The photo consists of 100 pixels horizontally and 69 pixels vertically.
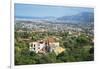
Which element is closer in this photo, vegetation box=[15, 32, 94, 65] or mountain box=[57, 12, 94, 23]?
vegetation box=[15, 32, 94, 65]

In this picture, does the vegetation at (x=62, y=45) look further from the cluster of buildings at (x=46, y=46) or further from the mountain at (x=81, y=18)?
the mountain at (x=81, y=18)

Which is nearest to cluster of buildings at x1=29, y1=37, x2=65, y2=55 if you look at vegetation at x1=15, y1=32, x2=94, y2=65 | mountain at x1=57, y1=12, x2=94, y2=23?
vegetation at x1=15, y1=32, x2=94, y2=65

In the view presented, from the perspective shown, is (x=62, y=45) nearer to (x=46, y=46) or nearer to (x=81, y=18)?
(x=46, y=46)

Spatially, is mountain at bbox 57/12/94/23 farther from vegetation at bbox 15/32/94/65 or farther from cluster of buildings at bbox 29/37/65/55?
cluster of buildings at bbox 29/37/65/55

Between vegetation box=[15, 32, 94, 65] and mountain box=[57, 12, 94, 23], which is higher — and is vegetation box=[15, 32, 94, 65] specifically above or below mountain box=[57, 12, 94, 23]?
below

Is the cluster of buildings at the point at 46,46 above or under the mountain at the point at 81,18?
under

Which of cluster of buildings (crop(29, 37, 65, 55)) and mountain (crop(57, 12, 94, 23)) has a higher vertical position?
mountain (crop(57, 12, 94, 23))

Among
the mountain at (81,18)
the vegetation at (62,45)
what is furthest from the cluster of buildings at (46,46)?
the mountain at (81,18)
